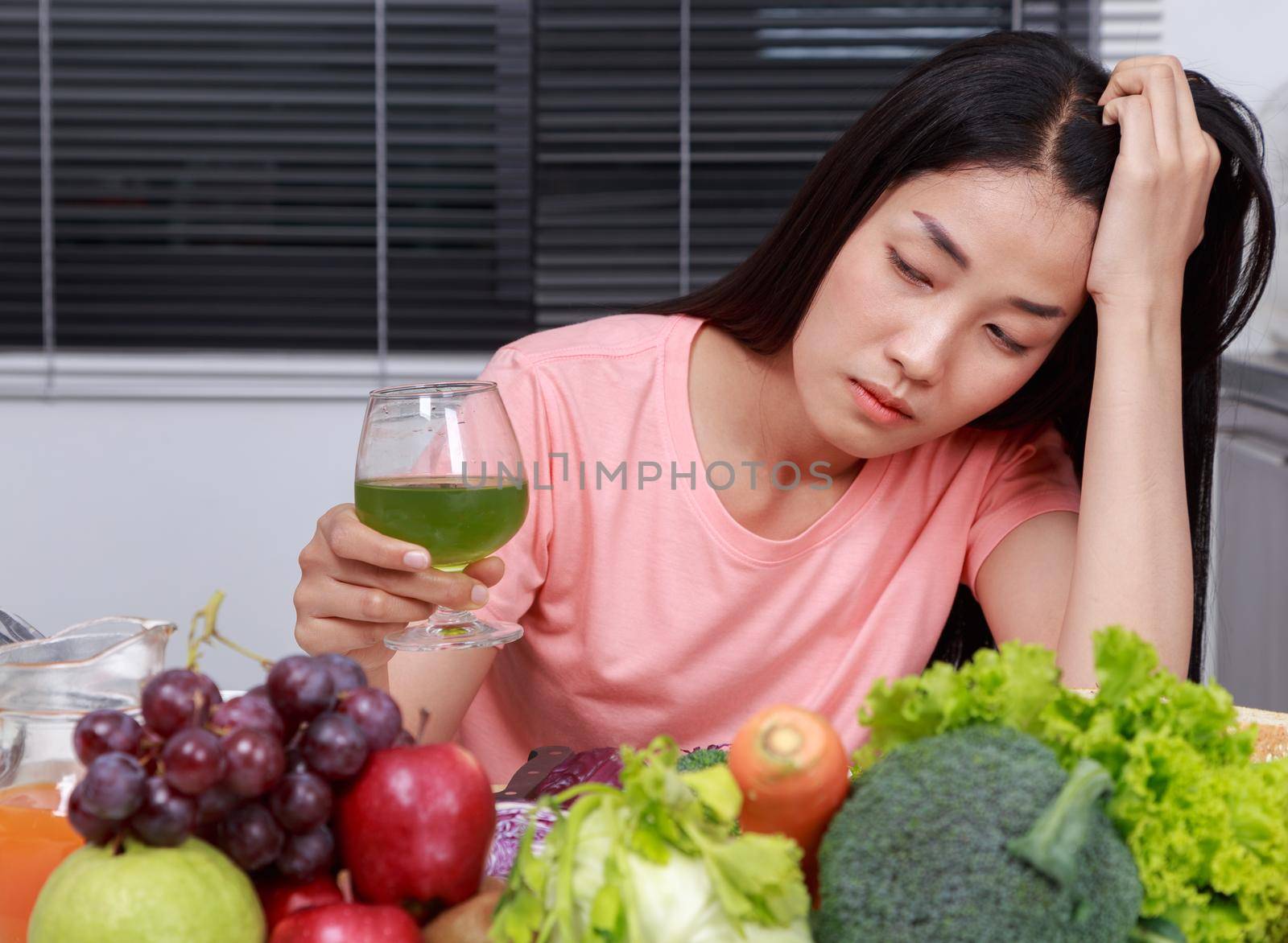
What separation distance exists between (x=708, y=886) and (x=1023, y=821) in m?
0.13

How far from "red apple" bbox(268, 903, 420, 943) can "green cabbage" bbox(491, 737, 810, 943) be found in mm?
42

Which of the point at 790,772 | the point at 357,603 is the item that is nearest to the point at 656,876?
the point at 790,772

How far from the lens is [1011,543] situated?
1448 millimetres

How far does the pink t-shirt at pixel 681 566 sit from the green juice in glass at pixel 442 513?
0.37 meters

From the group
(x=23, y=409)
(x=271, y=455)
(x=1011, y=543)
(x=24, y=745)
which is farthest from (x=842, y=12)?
(x=24, y=745)

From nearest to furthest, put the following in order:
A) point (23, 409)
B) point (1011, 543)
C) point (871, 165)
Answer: point (871, 165), point (1011, 543), point (23, 409)

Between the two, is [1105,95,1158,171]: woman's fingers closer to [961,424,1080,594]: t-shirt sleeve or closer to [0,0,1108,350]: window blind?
[961,424,1080,594]: t-shirt sleeve

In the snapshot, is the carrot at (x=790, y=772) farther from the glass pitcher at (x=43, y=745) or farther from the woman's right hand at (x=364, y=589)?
the woman's right hand at (x=364, y=589)

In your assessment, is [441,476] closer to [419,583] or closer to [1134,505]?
[419,583]

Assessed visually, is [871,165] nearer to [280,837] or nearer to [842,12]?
[280,837]

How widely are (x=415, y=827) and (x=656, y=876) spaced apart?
0.11 m

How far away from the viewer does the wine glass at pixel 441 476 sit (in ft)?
3.09

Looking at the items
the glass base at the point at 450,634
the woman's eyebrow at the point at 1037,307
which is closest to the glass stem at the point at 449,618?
the glass base at the point at 450,634

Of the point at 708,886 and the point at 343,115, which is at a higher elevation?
the point at 343,115
